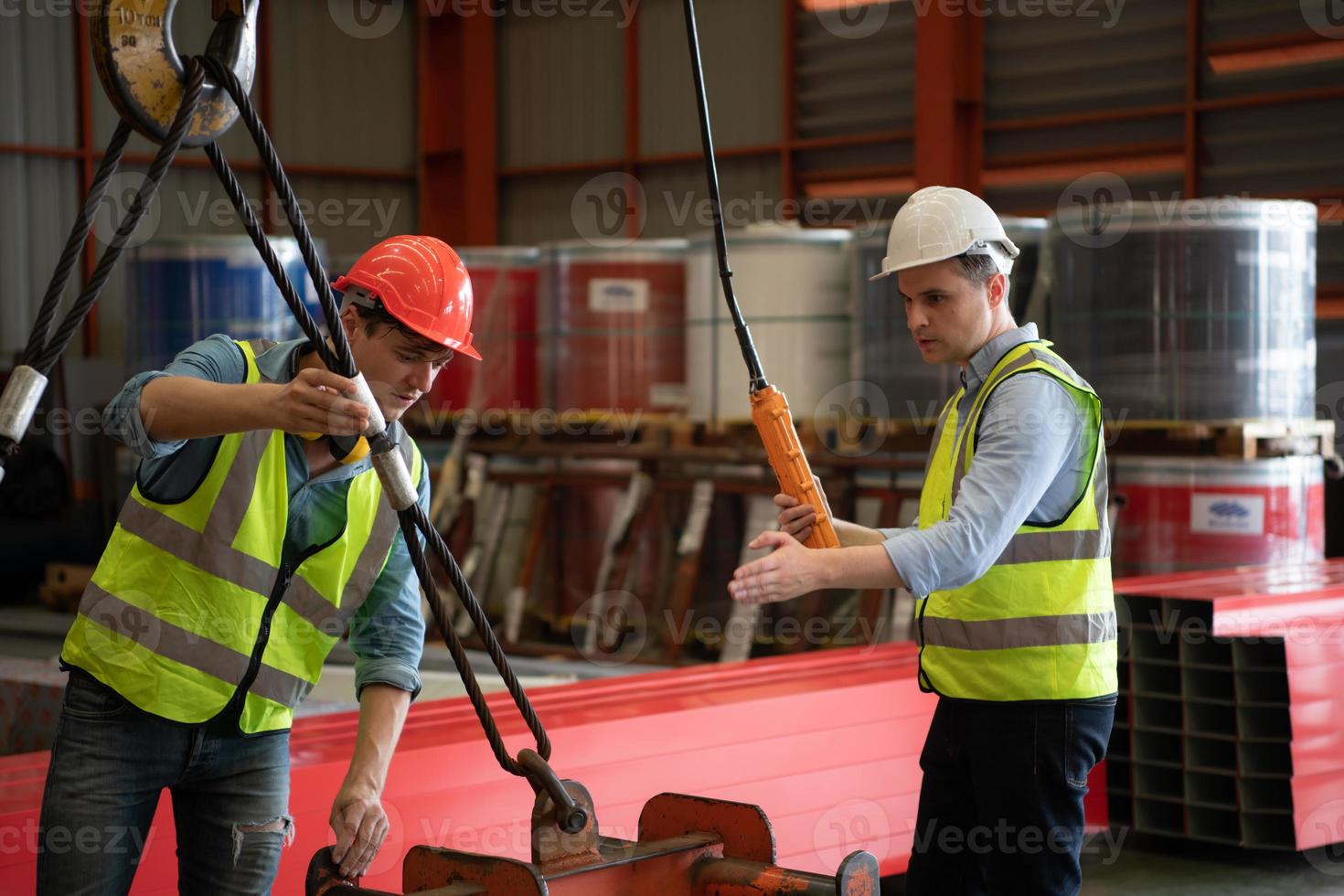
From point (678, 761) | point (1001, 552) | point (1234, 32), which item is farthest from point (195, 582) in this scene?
point (1234, 32)

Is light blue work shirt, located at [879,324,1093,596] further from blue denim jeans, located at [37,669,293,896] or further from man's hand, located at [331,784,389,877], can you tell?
blue denim jeans, located at [37,669,293,896]

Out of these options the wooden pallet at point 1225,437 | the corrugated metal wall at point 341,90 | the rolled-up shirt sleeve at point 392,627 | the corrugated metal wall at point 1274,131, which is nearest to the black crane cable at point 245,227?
the rolled-up shirt sleeve at point 392,627

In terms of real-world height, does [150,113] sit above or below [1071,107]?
below

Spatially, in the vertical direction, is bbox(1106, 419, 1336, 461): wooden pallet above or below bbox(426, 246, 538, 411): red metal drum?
below

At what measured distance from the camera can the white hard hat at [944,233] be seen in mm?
2543

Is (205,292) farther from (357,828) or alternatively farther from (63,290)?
(63,290)

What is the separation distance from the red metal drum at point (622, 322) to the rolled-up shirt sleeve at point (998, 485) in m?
5.82

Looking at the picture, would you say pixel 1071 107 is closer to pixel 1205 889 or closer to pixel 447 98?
pixel 447 98

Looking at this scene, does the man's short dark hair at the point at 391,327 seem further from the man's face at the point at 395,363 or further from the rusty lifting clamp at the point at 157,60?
the rusty lifting clamp at the point at 157,60

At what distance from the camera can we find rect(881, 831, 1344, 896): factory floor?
4.89 meters

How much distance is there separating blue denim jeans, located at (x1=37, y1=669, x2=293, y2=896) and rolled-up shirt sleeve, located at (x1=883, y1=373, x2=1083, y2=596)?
3.39ft

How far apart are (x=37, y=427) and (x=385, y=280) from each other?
9841 mm

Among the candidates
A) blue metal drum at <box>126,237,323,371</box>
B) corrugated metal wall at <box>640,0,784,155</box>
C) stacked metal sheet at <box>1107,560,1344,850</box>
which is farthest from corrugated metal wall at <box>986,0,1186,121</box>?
stacked metal sheet at <box>1107,560,1344,850</box>

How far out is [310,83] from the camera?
13.8m
